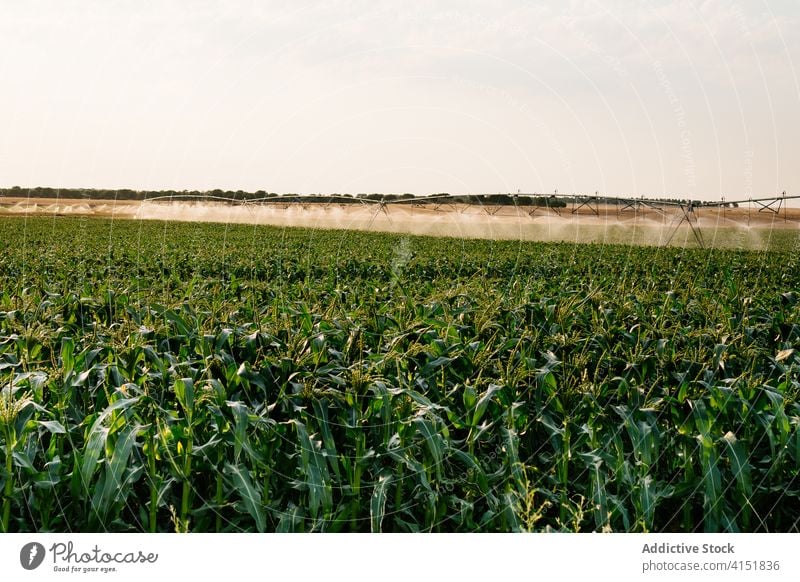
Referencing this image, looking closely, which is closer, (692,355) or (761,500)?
(761,500)

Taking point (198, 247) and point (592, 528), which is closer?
point (592, 528)

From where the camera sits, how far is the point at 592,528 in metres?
4.07

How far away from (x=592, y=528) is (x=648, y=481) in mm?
539

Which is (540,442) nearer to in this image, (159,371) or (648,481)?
(648,481)

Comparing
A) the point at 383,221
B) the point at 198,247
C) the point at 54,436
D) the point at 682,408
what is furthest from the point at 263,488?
the point at 383,221

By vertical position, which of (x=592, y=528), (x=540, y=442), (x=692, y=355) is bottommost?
(x=592, y=528)

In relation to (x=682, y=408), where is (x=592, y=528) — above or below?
below

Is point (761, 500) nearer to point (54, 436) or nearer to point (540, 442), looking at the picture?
point (540, 442)

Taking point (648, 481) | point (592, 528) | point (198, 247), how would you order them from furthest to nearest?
point (198, 247), point (592, 528), point (648, 481)

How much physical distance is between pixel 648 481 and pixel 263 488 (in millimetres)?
2317

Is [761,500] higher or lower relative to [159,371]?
lower

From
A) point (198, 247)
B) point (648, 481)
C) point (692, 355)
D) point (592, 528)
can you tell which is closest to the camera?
point (648, 481)
